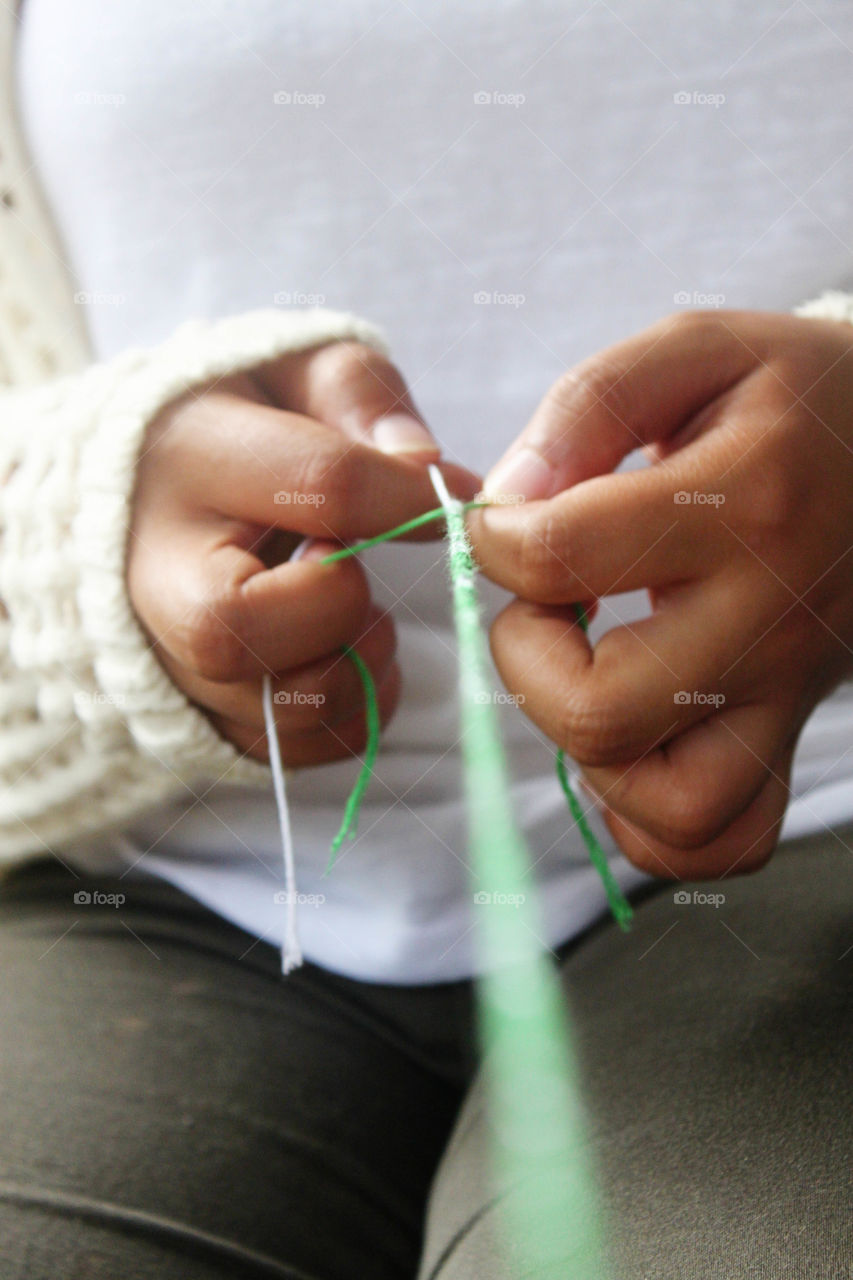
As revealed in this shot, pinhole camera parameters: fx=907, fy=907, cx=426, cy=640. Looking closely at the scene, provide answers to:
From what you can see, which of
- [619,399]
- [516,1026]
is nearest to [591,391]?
[619,399]

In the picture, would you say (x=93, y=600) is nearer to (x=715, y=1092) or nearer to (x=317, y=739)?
(x=317, y=739)

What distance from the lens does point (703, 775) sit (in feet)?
0.83

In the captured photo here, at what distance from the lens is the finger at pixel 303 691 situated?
0.27 m

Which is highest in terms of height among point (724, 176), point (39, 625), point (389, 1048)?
point (724, 176)

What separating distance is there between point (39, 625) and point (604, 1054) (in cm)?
23

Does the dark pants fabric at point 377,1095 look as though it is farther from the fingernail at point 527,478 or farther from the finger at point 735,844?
the fingernail at point 527,478

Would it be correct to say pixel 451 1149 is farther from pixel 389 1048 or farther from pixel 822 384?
pixel 822 384

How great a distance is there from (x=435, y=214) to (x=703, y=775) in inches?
9.0

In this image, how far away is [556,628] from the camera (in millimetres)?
247

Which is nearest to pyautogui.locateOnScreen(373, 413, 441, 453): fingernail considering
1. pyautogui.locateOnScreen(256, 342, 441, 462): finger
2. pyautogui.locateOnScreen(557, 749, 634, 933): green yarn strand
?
pyautogui.locateOnScreen(256, 342, 441, 462): finger

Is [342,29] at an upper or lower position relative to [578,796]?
upper

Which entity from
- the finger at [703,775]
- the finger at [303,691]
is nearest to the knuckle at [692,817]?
the finger at [703,775]

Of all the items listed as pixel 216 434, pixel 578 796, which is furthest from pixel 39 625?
pixel 578 796

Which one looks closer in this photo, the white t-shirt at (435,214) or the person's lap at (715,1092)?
the person's lap at (715,1092)
